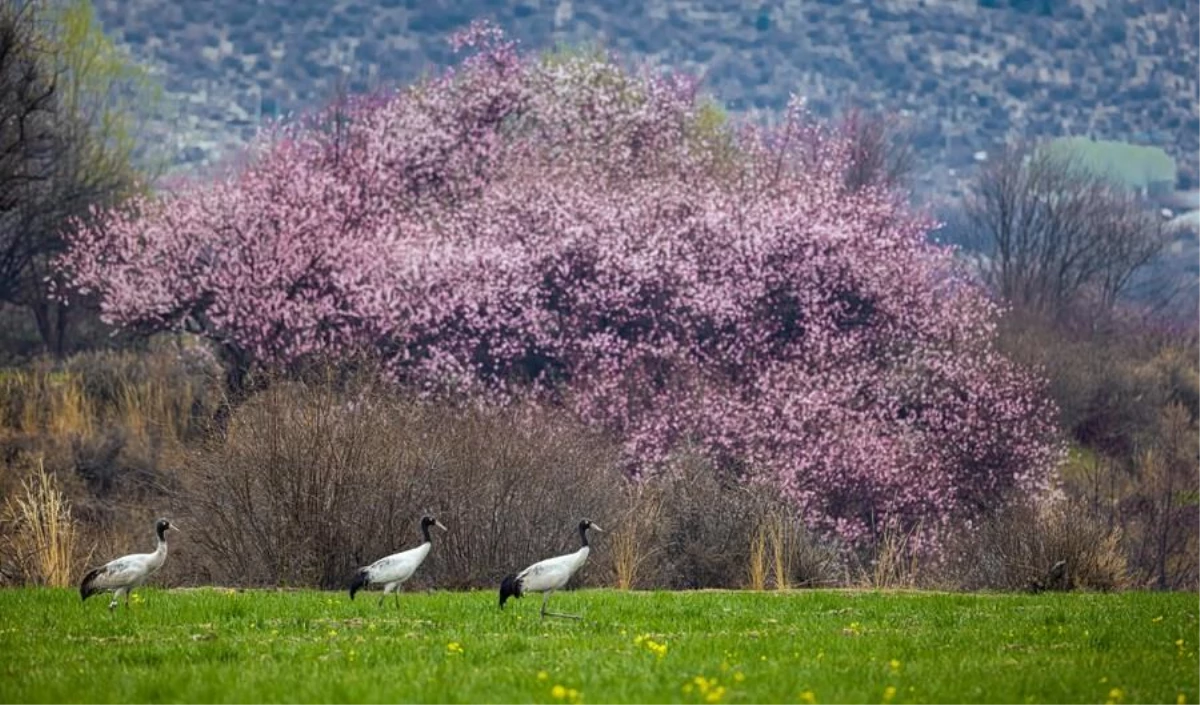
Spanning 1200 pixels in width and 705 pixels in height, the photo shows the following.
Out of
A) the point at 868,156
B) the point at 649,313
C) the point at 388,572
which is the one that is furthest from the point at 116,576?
the point at 868,156

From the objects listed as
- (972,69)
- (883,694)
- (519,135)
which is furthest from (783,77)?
(883,694)

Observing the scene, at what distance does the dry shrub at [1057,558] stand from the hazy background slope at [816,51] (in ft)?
450

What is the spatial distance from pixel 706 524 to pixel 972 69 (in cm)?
15947

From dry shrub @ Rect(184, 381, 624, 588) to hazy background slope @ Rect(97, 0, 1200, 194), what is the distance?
13756cm

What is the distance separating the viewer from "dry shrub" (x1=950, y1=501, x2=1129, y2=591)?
2402 centimetres

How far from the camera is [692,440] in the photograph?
35.6 meters

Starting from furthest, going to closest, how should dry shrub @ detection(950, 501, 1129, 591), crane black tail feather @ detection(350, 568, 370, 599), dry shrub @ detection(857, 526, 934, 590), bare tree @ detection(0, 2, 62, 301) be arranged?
bare tree @ detection(0, 2, 62, 301) → dry shrub @ detection(857, 526, 934, 590) → dry shrub @ detection(950, 501, 1129, 591) → crane black tail feather @ detection(350, 568, 370, 599)

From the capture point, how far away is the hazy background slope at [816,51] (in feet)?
548

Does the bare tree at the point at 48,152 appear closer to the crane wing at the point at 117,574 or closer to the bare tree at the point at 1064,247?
the crane wing at the point at 117,574

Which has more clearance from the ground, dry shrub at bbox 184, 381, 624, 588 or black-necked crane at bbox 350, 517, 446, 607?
black-necked crane at bbox 350, 517, 446, 607

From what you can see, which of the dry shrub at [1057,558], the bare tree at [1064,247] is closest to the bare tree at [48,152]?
the dry shrub at [1057,558]

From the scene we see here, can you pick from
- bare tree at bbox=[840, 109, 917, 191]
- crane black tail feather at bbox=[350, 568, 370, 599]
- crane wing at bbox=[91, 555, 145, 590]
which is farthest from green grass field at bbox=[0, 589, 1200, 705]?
bare tree at bbox=[840, 109, 917, 191]

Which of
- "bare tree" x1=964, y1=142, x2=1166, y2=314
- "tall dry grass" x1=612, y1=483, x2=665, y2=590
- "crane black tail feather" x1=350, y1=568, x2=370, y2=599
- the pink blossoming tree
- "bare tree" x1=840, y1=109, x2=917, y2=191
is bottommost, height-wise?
"bare tree" x1=964, y1=142, x2=1166, y2=314

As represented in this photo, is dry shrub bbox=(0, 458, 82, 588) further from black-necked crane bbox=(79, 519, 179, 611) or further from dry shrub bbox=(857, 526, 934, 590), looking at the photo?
dry shrub bbox=(857, 526, 934, 590)
